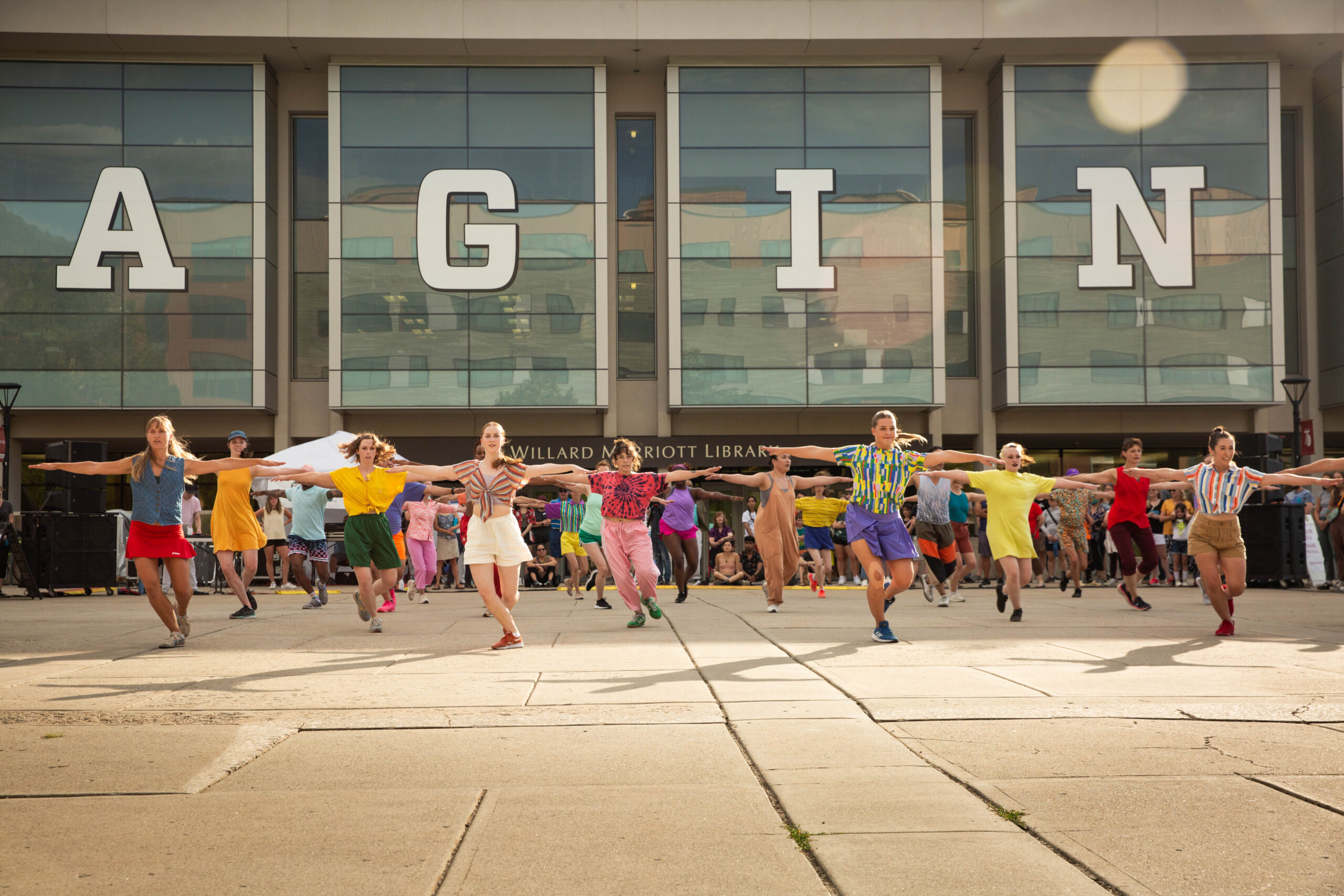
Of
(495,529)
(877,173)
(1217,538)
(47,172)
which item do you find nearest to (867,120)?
(877,173)

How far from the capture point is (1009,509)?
12219 millimetres

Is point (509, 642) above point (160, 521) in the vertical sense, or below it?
below

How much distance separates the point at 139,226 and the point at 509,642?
24.5 m

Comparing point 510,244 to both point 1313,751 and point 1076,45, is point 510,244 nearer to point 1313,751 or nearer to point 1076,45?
point 1076,45

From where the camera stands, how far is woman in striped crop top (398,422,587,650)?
8984 mm

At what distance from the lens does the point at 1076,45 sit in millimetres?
29875

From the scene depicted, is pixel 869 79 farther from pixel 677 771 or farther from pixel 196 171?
pixel 677 771

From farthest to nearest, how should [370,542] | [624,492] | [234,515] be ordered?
[234,515], [624,492], [370,542]

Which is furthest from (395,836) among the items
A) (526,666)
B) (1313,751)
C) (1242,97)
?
Answer: (1242,97)

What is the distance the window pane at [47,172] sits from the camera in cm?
2898

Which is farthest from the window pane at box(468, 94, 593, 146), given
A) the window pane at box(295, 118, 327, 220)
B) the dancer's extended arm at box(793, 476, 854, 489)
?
the dancer's extended arm at box(793, 476, 854, 489)

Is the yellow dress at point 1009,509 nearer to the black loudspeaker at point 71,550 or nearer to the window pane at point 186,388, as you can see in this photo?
the black loudspeaker at point 71,550

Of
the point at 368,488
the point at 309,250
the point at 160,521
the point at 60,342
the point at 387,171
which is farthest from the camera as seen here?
the point at 309,250

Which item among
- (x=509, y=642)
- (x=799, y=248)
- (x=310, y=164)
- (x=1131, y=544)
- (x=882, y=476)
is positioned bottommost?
(x=509, y=642)
